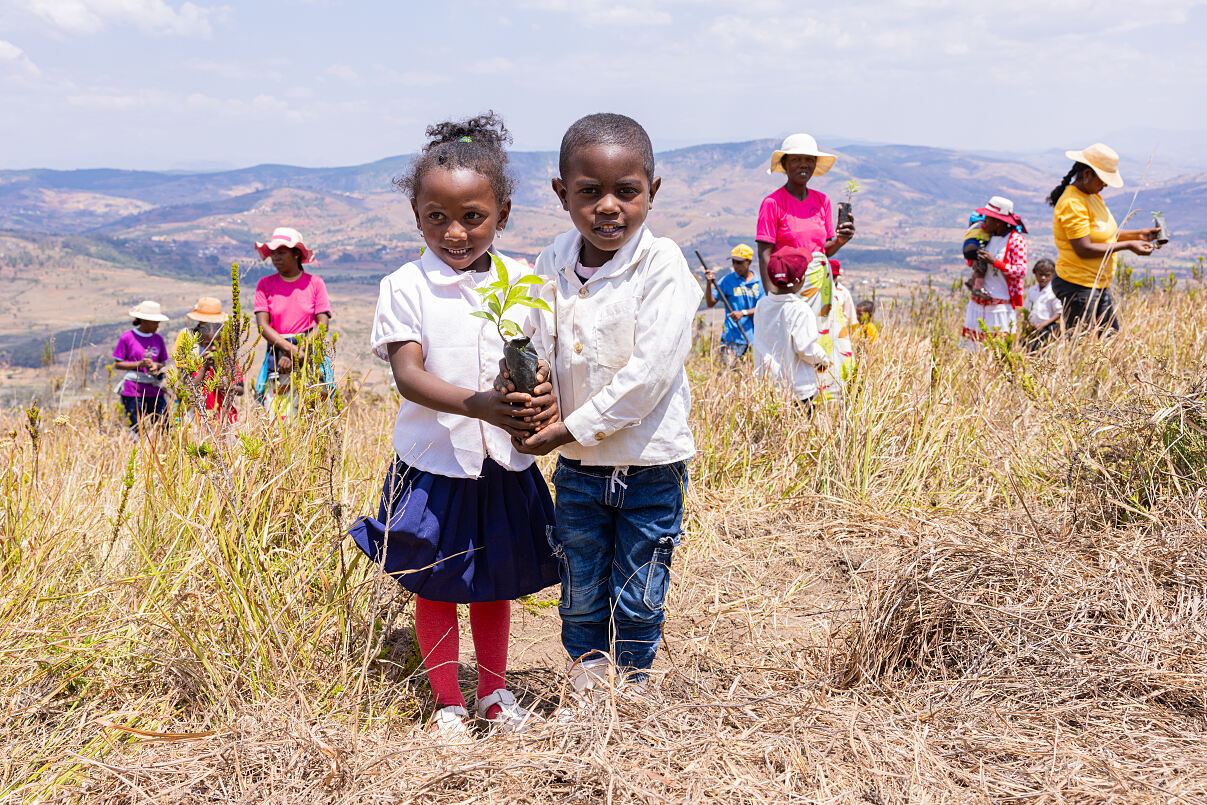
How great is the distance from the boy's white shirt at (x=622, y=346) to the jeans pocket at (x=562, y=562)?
0.84 ft

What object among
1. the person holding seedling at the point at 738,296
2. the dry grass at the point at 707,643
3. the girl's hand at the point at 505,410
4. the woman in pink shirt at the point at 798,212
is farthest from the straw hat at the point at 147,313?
the girl's hand at the point at 505,410

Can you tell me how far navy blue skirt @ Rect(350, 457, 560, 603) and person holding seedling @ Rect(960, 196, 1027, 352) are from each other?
15.5ft

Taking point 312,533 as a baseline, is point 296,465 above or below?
above

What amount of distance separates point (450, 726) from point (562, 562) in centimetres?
48

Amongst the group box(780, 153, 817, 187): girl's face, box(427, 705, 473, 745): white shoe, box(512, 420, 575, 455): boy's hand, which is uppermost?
box(780, 153, 817, 187): girl's face

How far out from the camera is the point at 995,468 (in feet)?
11.2

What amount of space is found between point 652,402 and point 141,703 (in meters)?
1.45

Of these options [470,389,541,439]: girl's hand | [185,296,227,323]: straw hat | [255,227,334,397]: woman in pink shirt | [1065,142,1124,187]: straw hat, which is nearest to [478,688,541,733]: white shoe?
[470,389,541,439]: girl's hand

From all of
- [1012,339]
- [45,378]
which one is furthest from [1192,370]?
[45,378]

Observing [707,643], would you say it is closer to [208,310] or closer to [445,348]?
[445,348]

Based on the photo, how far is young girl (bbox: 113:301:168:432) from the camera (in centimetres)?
583

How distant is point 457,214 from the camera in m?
1.87

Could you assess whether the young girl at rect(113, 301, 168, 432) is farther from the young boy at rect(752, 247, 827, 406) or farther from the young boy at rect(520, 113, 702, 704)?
the young boy at rect(520, 113, 702, 704)

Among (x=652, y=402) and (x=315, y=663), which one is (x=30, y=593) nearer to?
(x=315, y=663)
